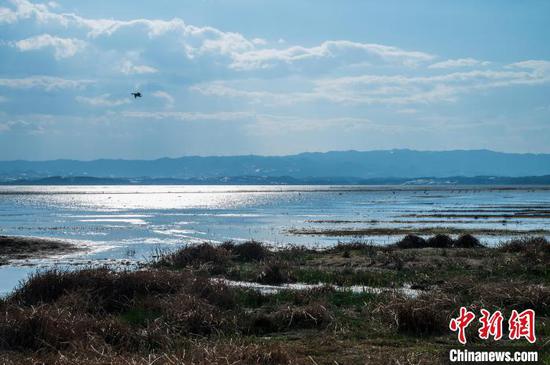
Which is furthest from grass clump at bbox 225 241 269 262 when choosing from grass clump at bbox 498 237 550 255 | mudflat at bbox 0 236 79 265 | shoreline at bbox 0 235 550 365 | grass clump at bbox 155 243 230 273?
mudflat at bbox 0 236 79 265

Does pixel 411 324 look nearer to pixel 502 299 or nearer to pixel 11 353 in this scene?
pixel 502 299

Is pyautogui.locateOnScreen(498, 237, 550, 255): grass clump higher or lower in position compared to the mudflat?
higher

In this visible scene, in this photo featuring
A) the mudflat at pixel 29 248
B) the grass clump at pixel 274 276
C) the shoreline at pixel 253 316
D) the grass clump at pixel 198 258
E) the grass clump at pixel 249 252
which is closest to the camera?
the shoreline at pixel 253 316

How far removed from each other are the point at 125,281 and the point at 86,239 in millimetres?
32671

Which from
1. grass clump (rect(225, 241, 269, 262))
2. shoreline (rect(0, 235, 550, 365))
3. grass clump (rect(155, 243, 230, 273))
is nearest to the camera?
shoreline (rect(0, 235, 550, 365))

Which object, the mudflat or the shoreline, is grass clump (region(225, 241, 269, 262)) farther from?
the mudflat

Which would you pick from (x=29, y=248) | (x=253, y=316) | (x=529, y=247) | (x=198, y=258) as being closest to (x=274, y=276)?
(x=198, y=258)

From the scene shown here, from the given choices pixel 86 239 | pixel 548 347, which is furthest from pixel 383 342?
pixel 86 239

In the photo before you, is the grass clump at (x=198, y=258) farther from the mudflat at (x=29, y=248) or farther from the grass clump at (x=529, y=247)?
the grass clump at (x=529, y=247)

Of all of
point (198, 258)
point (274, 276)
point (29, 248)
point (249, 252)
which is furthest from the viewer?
point (29, 248)

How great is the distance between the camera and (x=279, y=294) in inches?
749

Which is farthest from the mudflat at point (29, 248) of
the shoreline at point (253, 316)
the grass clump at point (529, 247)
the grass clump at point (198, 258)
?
the grass clump at point (529, 247)

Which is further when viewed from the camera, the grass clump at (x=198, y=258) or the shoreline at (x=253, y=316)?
the grass clump at (x=198, y=258)

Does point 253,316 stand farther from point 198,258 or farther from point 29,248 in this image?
point 29,248
